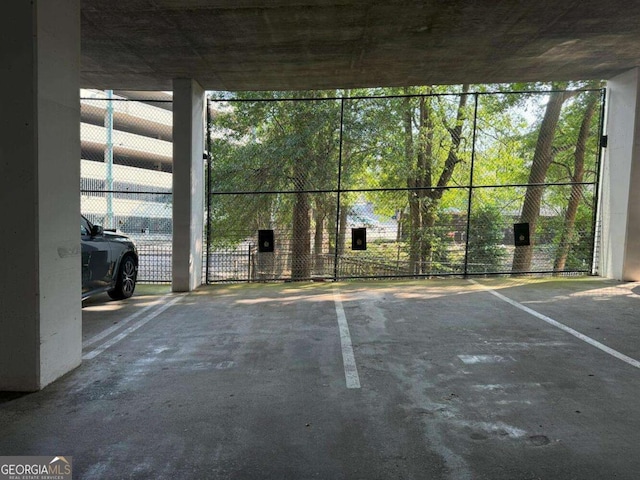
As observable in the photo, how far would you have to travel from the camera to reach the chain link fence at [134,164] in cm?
1100

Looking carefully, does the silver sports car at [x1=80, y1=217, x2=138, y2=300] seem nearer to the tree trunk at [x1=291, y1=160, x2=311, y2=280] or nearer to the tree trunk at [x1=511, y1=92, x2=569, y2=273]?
the tree trunk at [x1=291, y1=160, x2=311, y2=280]

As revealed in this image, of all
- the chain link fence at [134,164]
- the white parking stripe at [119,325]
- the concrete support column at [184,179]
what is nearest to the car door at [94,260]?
the white parking stripe at [119,325]

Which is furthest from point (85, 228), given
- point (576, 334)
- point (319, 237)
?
point (319, 237)

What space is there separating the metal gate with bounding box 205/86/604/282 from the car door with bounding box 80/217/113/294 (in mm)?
3656

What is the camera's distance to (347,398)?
3744 millimetres

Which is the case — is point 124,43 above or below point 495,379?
above

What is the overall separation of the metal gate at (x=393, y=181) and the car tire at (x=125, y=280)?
274 centimetres

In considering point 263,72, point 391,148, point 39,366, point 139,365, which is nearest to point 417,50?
point 263,72

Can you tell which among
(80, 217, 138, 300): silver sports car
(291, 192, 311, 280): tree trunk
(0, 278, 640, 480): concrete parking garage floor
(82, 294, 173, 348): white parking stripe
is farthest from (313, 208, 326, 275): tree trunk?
(0, 278, 640, 480): concrete parking garage floor

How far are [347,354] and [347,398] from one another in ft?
3.85

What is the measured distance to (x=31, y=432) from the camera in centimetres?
318

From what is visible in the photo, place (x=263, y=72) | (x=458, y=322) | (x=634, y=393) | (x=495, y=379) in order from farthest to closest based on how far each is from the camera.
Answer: (x=263, y=72) → (x=458, y=322) → (x=495, y=379) → (x=634, y=393)

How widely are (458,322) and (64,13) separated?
229 inches

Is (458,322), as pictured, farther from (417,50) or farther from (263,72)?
(263,72)
